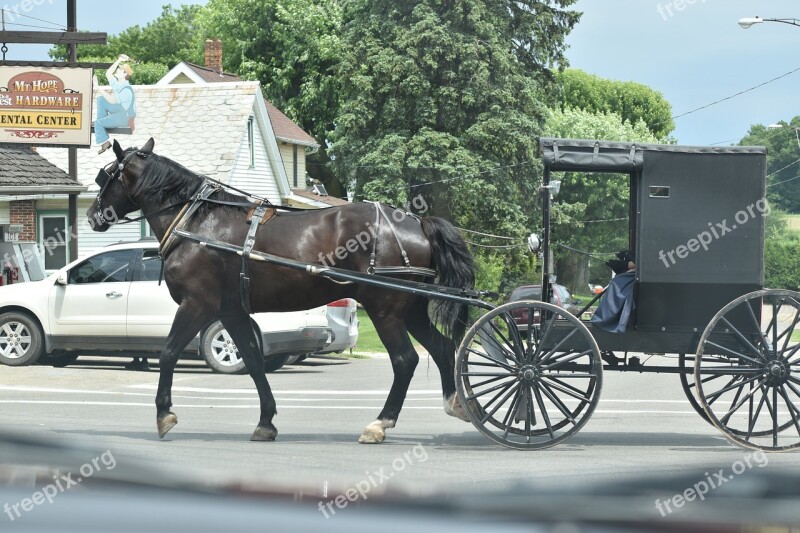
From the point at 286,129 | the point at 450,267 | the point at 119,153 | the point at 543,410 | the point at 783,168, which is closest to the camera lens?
the point at 543,410

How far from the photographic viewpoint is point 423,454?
8.48 metres

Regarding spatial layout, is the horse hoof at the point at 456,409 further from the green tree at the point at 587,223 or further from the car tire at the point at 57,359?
the car tire at the point at 57,359

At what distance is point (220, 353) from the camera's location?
53.7ft

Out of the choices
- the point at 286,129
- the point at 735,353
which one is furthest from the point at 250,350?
the point at 286,129

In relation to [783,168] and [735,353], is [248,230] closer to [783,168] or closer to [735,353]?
[735,353]

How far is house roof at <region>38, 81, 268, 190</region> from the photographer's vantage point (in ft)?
111

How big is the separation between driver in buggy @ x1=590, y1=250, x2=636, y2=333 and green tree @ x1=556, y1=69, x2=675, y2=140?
64.6 m

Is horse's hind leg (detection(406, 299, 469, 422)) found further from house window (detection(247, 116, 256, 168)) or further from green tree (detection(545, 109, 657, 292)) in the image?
house window (detection(247, 116, 256, 168))

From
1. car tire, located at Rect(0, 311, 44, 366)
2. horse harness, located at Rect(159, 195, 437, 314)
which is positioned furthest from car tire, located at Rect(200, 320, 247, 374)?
horse harness, located at Rect(159, 195, 437, 314)

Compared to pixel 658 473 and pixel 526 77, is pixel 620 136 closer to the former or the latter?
pixel 526 77

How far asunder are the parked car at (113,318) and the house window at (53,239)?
1277 cm

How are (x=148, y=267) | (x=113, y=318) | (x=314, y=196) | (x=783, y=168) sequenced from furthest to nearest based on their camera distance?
(x=783, y=168) → (x=314, y=196) → (x=148, y=267) → (x=113, y=318)

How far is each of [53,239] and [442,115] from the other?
1457 cm

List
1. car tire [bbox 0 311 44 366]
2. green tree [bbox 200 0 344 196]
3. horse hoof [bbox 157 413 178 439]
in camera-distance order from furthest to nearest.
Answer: green tree [bbox 200 0 344 196]
car tire [bbox 0 311 44 366]
horse hoof [bbox 157 413 178 439]
